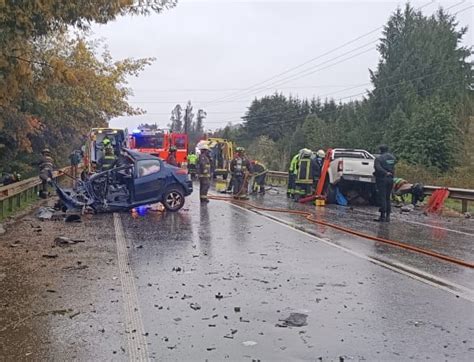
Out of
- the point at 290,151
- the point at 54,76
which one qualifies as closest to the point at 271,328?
the point at 54,76

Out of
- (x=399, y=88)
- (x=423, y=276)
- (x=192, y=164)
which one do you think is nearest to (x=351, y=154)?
→ (x=423, y=276)

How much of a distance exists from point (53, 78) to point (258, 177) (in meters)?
13.9

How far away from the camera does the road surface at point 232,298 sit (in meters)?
4.75

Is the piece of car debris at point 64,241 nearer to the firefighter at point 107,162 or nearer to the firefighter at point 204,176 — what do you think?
the firefighter at point 107,162

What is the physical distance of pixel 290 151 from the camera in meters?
60.1

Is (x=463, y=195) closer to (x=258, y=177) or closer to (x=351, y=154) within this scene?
(x=351, y=154)

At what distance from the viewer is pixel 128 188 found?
585 inches

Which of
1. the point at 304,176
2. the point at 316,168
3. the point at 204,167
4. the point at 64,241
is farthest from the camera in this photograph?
the point at 304,176

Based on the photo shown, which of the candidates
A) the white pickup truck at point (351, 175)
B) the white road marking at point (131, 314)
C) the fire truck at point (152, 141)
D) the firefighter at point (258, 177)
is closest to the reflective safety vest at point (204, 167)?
the white pickup truck at point (351, 175)

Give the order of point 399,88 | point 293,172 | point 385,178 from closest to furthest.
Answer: point 385,178 < point 293,172 < point 399,88

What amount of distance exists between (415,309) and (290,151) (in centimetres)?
5458

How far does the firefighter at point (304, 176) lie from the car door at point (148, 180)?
607 centimetres

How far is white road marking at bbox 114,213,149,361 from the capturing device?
4.63 metres

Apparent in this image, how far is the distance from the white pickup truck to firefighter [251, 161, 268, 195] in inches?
193
